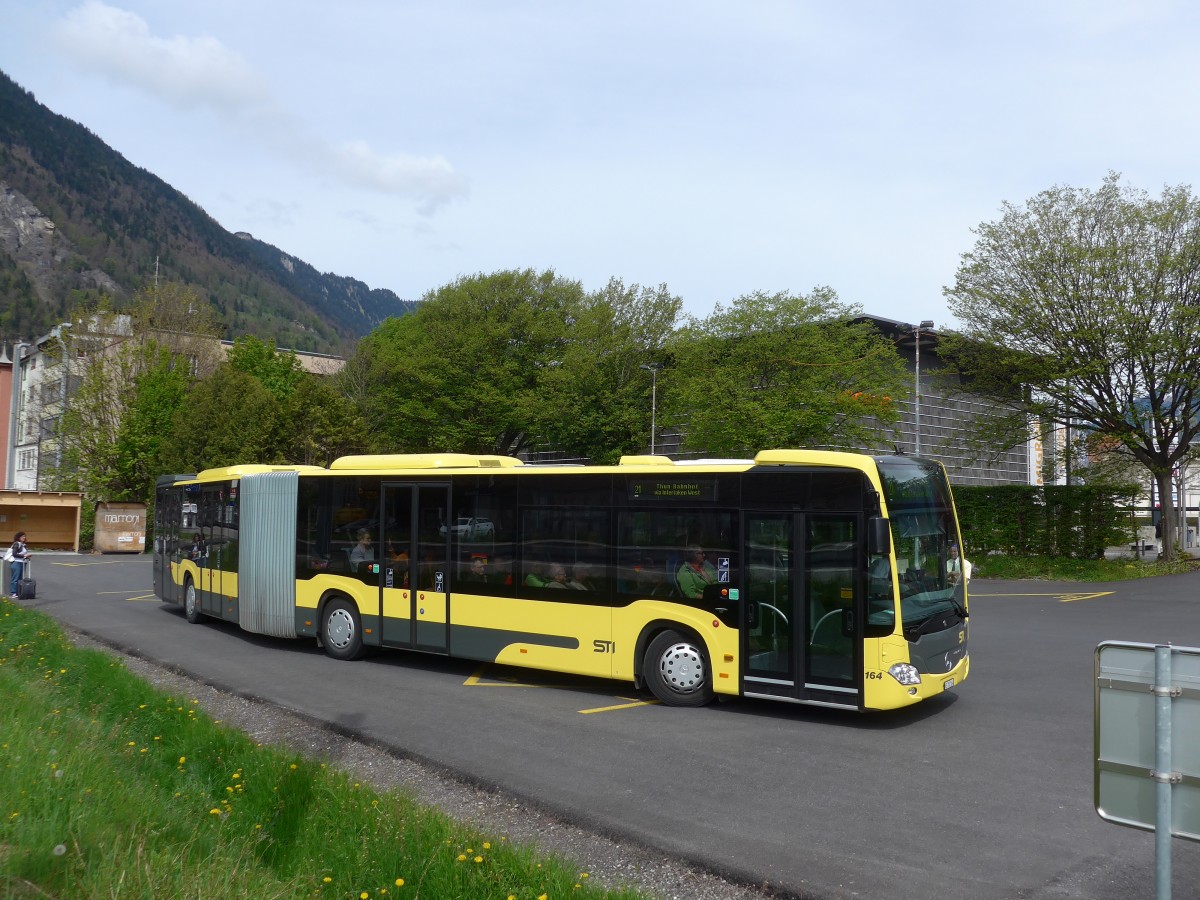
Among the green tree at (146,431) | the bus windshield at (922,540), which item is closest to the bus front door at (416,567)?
the bus windshield at (922,540)

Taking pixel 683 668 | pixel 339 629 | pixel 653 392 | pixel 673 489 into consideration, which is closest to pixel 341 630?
pixel 339 629

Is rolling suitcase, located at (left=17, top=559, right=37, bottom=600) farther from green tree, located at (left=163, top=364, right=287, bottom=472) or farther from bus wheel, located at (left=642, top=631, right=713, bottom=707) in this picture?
green tree, located at (left=163, top=364, right=287, bottom=472)

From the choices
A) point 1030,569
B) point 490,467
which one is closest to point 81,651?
point 490,467

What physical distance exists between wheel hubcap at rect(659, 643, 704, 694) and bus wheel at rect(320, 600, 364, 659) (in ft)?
17.8

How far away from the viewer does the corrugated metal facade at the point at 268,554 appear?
51.6 ft

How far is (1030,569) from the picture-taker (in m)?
29.7

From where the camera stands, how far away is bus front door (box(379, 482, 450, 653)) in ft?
44.3

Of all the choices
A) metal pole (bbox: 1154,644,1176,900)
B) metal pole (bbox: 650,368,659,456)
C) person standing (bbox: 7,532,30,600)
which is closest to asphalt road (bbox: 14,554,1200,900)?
metal pole (bbox: 1154,644,1176,900)

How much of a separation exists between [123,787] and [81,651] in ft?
26.1

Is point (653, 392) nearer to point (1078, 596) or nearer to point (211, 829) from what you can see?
point (1078, 596)

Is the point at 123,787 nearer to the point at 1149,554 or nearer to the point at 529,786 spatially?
the point at 529,786

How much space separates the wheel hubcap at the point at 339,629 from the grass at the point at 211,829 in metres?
5.90

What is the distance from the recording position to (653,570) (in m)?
11.5

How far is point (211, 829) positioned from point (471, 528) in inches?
285
